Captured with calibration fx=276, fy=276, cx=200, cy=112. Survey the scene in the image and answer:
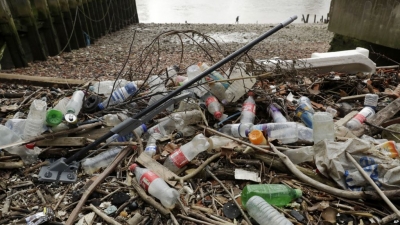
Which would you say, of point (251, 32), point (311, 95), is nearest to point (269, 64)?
point (311, 95)

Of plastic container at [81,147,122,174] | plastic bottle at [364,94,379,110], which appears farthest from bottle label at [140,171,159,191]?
plastic bottle at [364,94,379,110]

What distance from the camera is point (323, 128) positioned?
228 centimetres

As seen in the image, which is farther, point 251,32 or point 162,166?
point 251,32

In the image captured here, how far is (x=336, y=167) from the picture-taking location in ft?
6.29

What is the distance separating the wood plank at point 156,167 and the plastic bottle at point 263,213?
1.89 feet

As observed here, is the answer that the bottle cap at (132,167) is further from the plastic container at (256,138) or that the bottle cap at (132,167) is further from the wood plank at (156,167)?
the plastic container at (256,138)

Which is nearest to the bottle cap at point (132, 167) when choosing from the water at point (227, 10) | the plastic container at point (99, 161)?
the plastic container at point (99, 161)

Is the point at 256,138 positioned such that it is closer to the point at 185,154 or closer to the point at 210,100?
the point at 185,154

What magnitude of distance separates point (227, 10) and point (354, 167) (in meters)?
32.3

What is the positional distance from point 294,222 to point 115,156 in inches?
58.3

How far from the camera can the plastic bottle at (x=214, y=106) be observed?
275cm

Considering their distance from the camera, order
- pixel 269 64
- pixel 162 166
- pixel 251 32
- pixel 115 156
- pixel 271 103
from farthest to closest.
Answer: pixel 251 32 < pixel 269 64 < pixel 271 103 < pixel 115 156 < pixel 162 166

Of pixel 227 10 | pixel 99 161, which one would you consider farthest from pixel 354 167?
pixel 227 10

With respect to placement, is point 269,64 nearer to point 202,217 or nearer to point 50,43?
point 202,217
